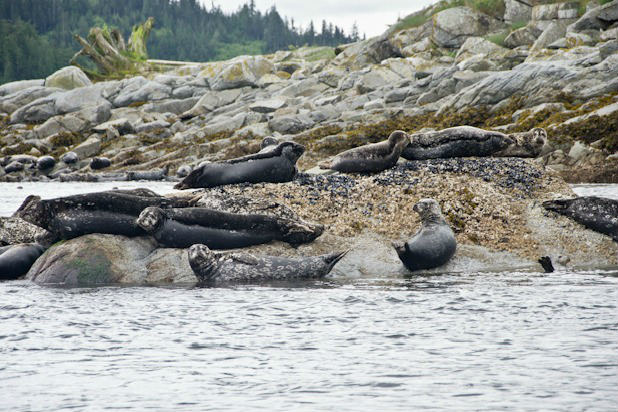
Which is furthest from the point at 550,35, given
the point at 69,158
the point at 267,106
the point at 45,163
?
the point at 45,163

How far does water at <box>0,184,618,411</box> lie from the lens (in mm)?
5465

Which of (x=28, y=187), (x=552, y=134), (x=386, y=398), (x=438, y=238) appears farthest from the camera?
(x=28, y=187)

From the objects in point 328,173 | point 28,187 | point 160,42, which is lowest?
point 28,187

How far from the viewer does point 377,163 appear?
43.2 ft

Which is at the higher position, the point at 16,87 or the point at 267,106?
the point at 16,87

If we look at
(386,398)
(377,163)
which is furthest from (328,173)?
(386,398)

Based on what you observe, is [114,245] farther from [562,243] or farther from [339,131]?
[339,131]

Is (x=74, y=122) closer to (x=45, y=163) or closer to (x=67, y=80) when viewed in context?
(x=45, y=163)

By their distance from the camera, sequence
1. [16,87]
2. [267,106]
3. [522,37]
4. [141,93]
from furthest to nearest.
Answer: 1. [16,87]
2. [141,93]
3. [522,37]
4. [267,106]

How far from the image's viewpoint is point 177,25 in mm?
171375

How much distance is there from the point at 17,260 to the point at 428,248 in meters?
5.86

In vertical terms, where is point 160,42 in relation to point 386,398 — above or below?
above

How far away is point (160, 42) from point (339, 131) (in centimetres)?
12979

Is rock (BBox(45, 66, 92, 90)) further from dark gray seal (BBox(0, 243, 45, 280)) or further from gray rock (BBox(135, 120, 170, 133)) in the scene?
dark gray seal (BBox(0, 243, 45, 280))
